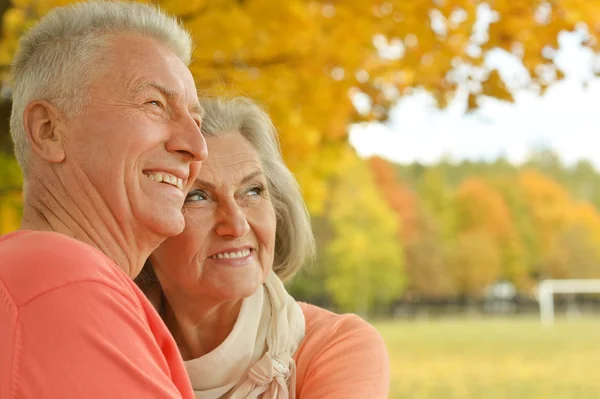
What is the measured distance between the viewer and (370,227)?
66375mm

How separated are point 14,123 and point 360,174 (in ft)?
205

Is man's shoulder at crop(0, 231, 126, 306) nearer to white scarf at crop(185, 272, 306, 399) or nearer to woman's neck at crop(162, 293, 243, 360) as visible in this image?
white scarf at crop(185, 272, 306, 399)

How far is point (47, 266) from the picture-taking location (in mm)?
1388

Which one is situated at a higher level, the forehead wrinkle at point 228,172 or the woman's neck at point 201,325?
the forehead wrinkle at point 228,172

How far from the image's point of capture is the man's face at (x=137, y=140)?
166 cm

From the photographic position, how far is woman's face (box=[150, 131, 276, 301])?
2422 millimetres

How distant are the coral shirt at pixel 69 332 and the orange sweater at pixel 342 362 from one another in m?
0.84

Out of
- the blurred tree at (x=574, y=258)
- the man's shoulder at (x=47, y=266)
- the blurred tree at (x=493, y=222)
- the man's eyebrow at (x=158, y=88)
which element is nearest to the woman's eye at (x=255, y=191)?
the man's eyebrow at (x=158, y=88)

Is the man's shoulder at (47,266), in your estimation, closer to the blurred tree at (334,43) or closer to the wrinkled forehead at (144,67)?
the wrinkled forehead at (144,67)

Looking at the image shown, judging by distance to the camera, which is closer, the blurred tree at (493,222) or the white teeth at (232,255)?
the white teeth at (232,255)

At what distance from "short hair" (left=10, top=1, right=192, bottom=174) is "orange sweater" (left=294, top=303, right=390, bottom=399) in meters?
0.87

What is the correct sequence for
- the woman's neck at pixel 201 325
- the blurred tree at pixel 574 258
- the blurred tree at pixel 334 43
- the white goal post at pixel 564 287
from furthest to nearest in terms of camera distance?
1. the blurred tree at pixel 574 258
2. the white goal post at pixel 564 287
3. the blurred tree at pixel 334 43
4. the woman's neck at pixel 201 325

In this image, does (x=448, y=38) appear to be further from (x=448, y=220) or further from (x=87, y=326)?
(x=448, y=220)

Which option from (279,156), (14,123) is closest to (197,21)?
(279,156)
